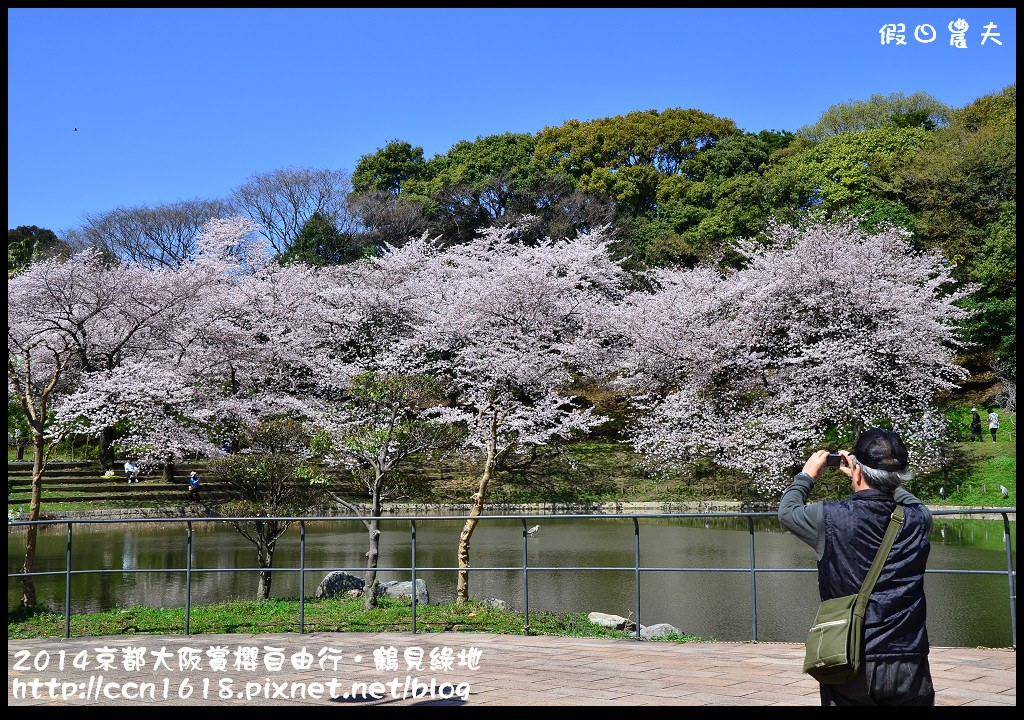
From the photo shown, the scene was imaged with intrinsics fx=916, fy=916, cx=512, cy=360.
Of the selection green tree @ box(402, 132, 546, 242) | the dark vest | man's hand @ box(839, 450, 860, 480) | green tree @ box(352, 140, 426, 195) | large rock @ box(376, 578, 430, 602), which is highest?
green tree @ box(352, 140, 426, 195)

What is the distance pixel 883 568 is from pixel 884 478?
308 millimetres

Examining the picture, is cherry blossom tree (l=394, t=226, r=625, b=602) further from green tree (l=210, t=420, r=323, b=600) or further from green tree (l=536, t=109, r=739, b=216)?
green tree (l=536, t=109, r=739, b=216)

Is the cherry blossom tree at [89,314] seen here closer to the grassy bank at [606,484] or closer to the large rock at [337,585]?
the grassy bank at [606,484]

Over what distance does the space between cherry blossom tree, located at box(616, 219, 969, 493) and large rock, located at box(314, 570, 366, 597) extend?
12663 millimetres

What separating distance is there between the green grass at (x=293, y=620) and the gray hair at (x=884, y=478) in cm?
545

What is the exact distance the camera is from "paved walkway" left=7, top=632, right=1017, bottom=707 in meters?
5.05

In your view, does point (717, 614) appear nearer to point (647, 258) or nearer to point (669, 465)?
point (669, 465)

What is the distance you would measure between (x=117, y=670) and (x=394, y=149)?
131ft

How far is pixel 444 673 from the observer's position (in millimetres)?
5684

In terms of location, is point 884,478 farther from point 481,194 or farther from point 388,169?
point 388,169

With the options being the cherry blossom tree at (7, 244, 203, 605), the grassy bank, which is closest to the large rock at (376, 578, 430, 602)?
the grassy bank

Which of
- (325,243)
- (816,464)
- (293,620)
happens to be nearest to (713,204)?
(325,243)

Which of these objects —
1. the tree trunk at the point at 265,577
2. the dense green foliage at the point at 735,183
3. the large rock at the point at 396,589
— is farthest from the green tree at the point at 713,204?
the tree trunk at the point at 265,577

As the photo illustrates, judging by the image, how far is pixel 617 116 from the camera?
43562 mm
